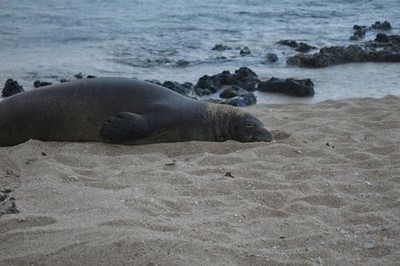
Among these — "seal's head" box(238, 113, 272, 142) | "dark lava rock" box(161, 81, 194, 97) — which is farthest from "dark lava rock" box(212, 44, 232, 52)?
"seal's head" box(238, 113, 272, 142)

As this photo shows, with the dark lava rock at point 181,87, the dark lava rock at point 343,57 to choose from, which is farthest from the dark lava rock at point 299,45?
the dark lava rock at point 181,87

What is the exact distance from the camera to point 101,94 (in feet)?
19.2

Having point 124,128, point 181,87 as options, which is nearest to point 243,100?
point 181,87

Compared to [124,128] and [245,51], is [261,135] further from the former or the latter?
[245,51]

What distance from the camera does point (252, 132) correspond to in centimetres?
607

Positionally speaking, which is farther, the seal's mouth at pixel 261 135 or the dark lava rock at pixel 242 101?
the dark lava rock at pixel 242 101

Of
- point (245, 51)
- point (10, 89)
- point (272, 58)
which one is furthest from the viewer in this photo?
point (245, 51)

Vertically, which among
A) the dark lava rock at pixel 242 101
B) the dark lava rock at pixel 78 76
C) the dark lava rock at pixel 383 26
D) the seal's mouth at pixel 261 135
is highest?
the dark lava rock at pixel 383 26

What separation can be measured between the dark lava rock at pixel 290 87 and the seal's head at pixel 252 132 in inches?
108

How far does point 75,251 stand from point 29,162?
1.92m

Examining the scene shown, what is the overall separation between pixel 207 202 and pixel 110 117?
2133mm

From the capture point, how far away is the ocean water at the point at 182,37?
33.6 ft

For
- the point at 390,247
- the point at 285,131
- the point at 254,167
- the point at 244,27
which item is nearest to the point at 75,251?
the point at 390,247

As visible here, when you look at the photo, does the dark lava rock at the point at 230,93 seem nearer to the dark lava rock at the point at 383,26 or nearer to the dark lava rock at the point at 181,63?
the dark lava rock at the point at 181,63
